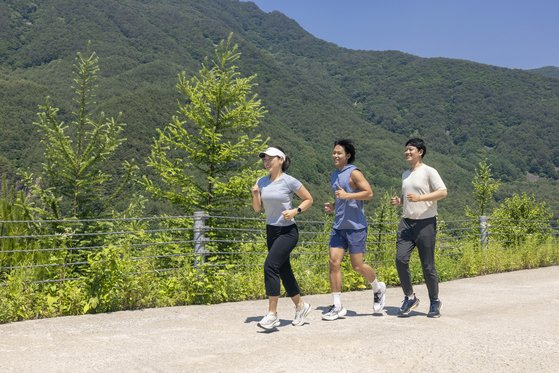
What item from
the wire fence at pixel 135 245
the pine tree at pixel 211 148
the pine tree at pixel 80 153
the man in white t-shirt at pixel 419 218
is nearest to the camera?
the man in white t-shirt at pixel 419 218

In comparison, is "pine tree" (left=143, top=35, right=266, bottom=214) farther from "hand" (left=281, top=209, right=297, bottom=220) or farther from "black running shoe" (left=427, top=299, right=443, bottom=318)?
"hand" (left=281, top=209, right=297, bottom=220)

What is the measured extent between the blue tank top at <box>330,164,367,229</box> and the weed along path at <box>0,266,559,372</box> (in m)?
1.08

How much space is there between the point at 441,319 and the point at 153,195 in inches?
338

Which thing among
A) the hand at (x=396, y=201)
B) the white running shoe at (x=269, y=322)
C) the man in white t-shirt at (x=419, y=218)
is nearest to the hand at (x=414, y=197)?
the man in white t-shirt at (x=419, y=218)

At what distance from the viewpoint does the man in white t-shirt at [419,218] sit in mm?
6180

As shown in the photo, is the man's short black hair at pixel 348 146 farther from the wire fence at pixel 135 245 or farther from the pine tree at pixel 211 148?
the pine tree at pixel 211 148

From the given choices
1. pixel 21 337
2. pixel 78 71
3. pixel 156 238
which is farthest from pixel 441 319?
pixel 78 71

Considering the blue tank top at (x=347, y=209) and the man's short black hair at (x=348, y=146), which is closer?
the blue tank top at (x=347, y=209)

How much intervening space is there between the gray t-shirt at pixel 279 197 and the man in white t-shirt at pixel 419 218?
1.39 metres

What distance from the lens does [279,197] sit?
18.5 feet

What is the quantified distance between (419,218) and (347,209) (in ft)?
2.80

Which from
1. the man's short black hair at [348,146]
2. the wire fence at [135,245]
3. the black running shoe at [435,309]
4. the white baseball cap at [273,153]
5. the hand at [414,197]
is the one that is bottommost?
the black running shoe at [435,309]

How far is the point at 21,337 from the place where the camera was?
5.25 meters

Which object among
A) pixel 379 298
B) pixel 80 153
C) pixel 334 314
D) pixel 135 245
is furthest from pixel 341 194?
pixel 80 153
